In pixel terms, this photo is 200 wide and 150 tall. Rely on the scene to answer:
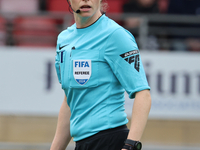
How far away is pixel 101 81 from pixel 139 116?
30cm

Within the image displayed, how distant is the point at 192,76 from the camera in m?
7.62

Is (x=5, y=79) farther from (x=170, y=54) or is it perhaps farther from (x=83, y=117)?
(x=83, y=117)

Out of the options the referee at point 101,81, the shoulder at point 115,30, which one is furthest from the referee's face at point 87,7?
the shoulder at point 115,30

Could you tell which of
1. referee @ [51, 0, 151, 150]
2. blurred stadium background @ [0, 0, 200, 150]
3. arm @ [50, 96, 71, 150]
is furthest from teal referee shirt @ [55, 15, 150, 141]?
blurred stadium background @ [0, 0, 200, 150]

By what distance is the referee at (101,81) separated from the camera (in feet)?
6.66

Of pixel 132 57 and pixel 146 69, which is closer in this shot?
pixel 132 57

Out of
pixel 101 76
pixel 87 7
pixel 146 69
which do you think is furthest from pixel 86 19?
pixel 146 69

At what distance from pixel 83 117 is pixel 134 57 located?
448mm

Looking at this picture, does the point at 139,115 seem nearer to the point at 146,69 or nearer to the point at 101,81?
the point at 101,81

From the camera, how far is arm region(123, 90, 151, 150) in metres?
1.94

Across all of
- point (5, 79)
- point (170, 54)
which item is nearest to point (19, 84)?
point (5, 79)

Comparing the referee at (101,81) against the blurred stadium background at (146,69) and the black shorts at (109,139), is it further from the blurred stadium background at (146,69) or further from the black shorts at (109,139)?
the blurred stadium background at (146,69)

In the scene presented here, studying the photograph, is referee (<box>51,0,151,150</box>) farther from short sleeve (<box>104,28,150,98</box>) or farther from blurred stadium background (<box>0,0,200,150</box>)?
blurred stadium background (<box>0,0,200,150</box>)

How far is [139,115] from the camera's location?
1.96 meters
